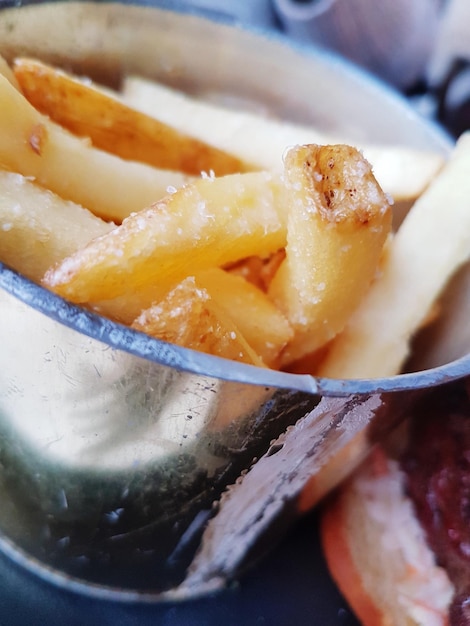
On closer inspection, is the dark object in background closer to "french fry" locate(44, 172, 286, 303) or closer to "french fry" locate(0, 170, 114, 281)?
"french fry" locate(44, 172, 286, 303)

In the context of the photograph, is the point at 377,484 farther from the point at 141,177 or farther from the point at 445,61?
the point at 445,61

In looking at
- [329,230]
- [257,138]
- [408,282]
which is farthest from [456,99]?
[329,230]

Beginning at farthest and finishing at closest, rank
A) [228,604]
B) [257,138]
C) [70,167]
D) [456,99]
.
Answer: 1. [456,99]
2. [257,138]
3. [228,604]
4. [70,167]

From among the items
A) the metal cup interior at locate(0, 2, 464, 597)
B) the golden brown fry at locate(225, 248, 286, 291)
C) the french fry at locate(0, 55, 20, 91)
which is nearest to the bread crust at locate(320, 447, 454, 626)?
the metal cup interior at locate(0, 2, 464, 597)

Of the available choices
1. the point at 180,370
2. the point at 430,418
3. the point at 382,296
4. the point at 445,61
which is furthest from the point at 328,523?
the point at 445,61

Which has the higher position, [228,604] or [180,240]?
[180,240]

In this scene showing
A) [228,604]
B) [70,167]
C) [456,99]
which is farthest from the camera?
[456,99]

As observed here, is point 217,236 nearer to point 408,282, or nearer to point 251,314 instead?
point 251,314
